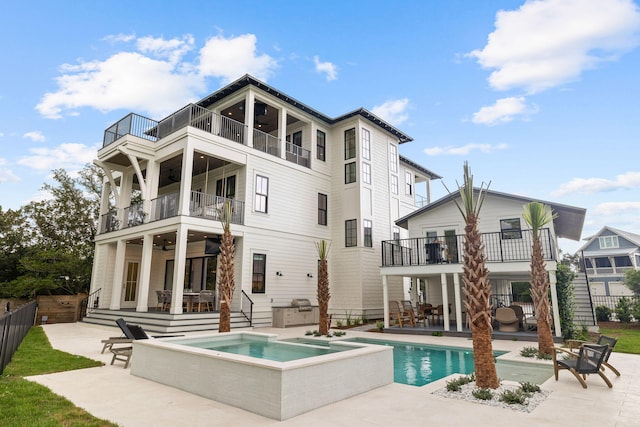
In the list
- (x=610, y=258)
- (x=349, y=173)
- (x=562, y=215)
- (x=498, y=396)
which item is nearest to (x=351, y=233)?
(x=349, y=173)

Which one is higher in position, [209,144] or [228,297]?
[209,144]

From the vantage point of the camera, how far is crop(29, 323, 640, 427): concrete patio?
407 cm

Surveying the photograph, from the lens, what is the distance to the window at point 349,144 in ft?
62.5

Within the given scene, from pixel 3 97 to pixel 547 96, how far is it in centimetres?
2784

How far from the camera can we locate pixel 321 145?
1956cm

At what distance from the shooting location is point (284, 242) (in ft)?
54.7

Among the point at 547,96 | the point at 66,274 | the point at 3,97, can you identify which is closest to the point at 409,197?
the point at 547,96

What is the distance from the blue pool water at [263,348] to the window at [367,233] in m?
10.3

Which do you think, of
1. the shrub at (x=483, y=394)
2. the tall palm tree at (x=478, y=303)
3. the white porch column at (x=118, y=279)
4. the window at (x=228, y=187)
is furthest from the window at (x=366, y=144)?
the shrub at (x=483, y=394)

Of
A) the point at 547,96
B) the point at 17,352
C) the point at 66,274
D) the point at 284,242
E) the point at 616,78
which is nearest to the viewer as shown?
the point at 17,352

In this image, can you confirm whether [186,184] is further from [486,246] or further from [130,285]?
[486,246]

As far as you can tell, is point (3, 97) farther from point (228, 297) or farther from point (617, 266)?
point (617, 266)

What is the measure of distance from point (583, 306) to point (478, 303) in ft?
37.9

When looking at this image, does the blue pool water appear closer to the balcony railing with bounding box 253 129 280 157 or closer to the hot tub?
the hot tub
